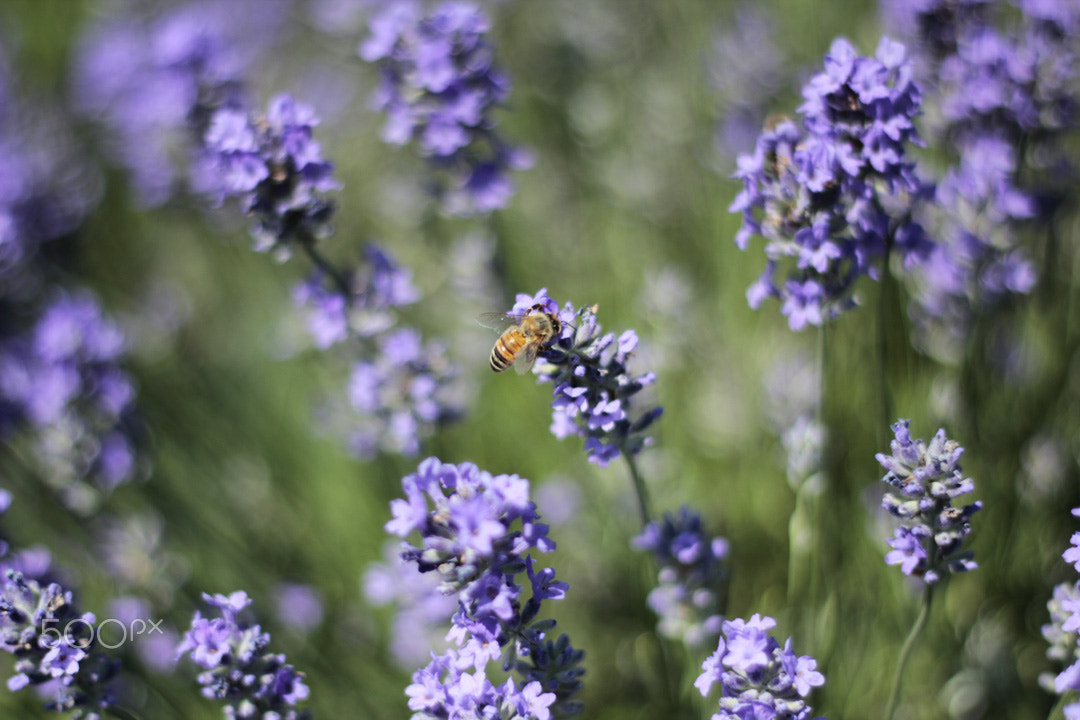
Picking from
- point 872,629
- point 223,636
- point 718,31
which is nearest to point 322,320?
point 223,636

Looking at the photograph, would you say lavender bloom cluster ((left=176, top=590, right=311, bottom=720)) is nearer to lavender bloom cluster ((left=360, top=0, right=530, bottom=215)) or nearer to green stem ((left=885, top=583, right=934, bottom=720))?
green stem ((left=885, top=583, right=934, bottom=720))

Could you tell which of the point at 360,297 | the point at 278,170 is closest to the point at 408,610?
the point at 360,297

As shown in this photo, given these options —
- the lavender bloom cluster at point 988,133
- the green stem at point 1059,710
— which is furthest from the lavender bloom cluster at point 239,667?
the lavender bloom cluster at point 988,133

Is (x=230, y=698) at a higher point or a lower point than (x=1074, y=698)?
lower

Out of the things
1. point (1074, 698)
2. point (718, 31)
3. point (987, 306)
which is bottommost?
point (1074, 698)

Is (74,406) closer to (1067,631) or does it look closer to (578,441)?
(578,441)

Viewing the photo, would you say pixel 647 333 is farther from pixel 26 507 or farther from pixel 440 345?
pixel 26 507
